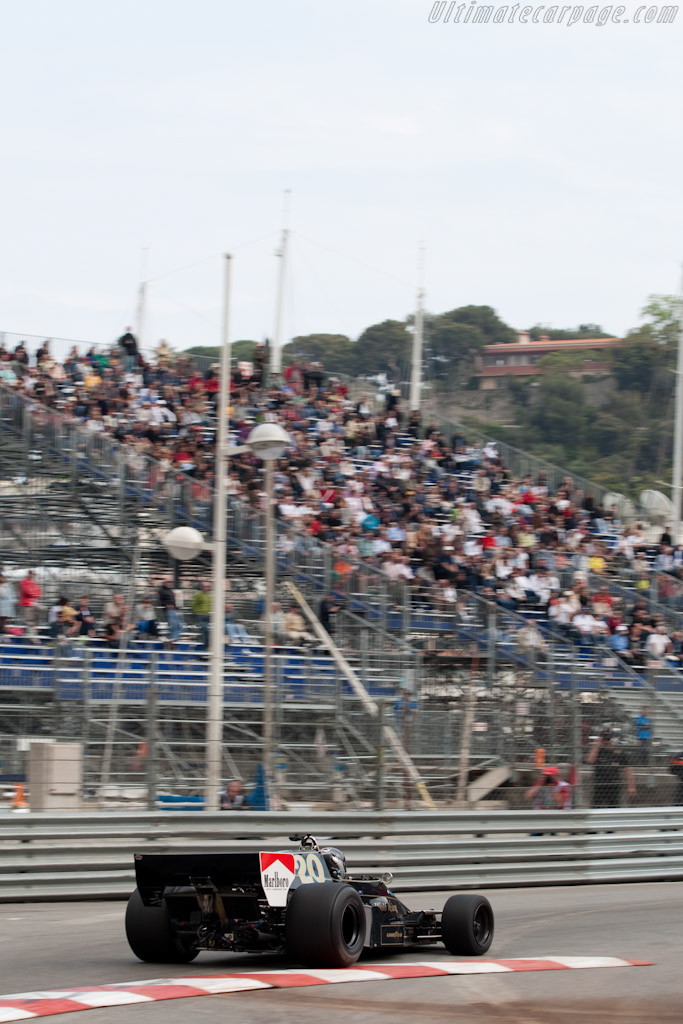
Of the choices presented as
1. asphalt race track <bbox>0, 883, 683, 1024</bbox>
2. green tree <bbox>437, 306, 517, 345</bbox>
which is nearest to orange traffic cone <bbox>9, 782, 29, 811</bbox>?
asphalt race track <bbox>0, 883, 683, 1024</bbox>

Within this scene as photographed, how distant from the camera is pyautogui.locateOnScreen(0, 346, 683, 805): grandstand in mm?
11766

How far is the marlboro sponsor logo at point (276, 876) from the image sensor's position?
7.35m

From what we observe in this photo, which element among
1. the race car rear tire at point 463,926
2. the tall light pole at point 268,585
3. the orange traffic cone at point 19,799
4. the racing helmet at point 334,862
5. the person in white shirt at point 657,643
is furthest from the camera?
the person in white shirt at point 657,643

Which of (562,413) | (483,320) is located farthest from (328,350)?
(562,413)

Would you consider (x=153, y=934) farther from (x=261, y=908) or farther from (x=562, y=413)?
(x=562, y=413)

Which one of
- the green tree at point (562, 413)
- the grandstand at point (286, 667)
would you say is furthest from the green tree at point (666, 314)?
the grandstand at point (286, 667)

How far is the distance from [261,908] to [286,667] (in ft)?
20.5

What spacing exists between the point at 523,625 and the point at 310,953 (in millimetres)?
13794

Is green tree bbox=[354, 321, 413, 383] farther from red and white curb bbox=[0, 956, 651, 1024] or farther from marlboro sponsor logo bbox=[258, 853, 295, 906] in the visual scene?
marlboro sponsor logo bbox=[258, 853, 295, 906]

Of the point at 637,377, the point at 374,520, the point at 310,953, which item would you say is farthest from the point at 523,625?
the point at 637,377

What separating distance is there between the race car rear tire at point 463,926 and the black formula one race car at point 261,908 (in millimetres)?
339

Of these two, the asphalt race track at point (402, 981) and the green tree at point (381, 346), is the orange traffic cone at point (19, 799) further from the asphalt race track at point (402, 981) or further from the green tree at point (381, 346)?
the green tree at point (381, 346)

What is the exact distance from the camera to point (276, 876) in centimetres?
740

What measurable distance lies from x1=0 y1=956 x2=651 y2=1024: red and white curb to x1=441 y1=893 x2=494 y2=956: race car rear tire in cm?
11
